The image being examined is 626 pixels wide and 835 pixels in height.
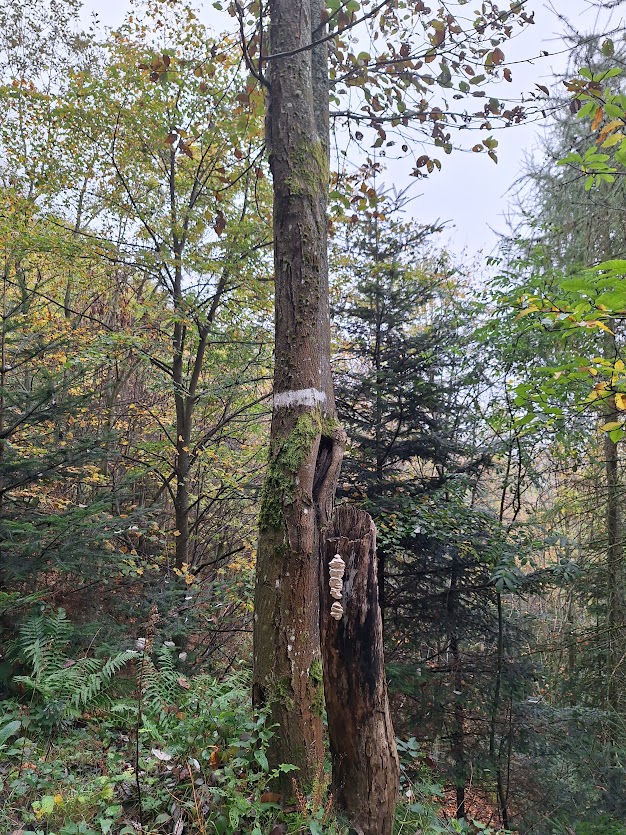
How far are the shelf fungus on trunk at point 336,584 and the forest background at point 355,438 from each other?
170cm

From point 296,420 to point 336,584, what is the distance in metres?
0.88

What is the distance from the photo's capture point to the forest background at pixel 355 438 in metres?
4.70

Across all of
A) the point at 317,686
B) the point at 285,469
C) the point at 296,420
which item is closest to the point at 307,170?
the point at 296,420

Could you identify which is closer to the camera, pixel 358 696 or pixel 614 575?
pixel 358 696

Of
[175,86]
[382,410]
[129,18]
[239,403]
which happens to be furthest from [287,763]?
[129,18]

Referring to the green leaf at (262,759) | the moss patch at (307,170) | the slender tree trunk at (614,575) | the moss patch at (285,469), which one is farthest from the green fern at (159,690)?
the slender tree trunk at (614,575)

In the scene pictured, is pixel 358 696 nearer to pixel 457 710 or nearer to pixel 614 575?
pixel 457 710

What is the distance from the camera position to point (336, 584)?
2.40 m

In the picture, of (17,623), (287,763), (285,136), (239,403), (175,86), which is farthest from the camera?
(239,403)

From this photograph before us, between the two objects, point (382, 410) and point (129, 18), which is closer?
point (382, 410)

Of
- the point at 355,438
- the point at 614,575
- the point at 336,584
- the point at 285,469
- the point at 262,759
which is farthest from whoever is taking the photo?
the point at 355,438

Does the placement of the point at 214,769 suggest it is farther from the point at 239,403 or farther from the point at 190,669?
the point at 239,403

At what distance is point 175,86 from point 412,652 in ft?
28.0

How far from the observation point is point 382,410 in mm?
6816
